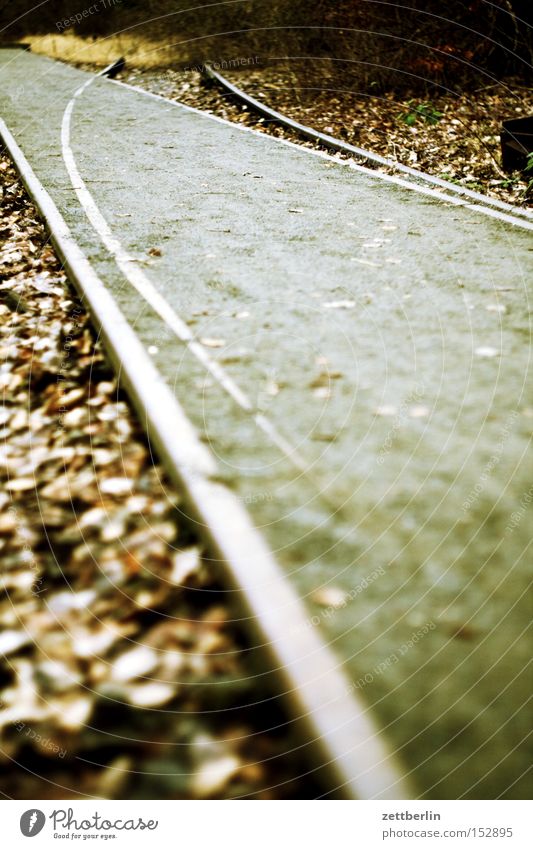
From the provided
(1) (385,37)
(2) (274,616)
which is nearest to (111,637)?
(2) (274,616)

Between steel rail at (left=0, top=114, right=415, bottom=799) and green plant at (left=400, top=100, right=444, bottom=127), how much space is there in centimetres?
957

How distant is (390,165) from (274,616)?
7.89m

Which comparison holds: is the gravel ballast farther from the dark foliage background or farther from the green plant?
A: the dark foliage background

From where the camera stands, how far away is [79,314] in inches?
198

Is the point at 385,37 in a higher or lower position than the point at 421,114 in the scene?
higher

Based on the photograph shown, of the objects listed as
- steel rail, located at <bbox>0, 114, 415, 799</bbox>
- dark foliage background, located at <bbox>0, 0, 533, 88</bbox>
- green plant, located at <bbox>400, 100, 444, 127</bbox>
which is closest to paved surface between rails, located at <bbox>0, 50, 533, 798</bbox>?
steel rail, located at <bbox>0, 114, 415, 799</bbox>

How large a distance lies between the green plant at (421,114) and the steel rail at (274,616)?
9570 millimetres

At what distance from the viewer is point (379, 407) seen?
3.61 m

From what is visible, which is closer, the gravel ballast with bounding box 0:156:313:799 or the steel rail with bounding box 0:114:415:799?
the steel rail with bounding box 0:114:415:799

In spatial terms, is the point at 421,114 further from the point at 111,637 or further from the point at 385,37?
the point at 111,637

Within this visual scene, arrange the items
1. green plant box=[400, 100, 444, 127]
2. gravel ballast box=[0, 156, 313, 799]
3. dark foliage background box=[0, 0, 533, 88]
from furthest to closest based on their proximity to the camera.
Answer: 1. dark foliage background box=[0, 0, 533, 88]
2. green plant box=[400, 100, 444, 127]
3. gravel ballast box=[0, 156, 313, 799]

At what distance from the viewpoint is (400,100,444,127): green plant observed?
37.3ft

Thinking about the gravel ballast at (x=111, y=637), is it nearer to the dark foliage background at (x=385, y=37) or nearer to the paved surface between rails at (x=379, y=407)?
the paved surface between rails at (x=379, y=407)

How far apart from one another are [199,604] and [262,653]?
0.44m
